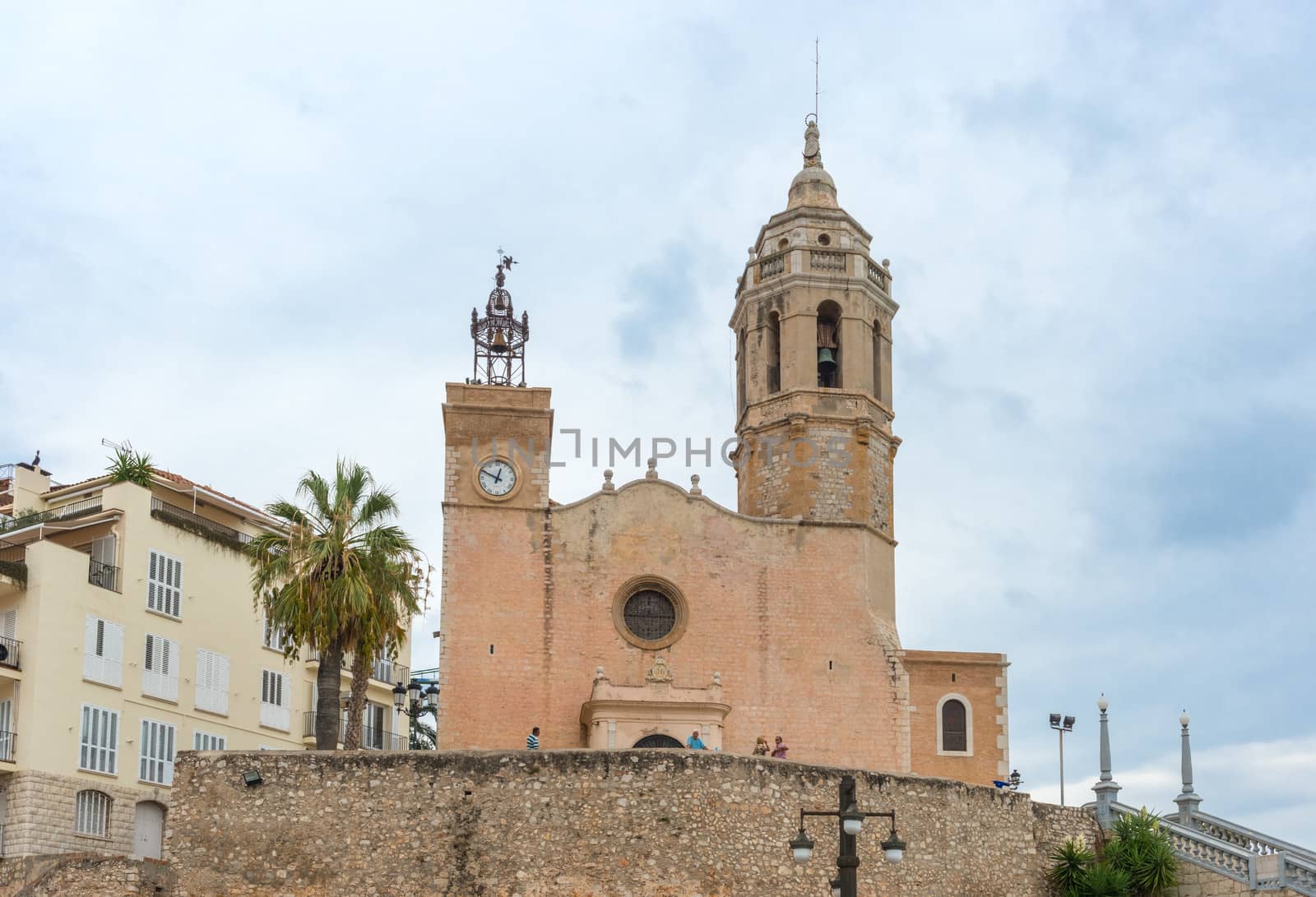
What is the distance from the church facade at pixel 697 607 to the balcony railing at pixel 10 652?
863 cm

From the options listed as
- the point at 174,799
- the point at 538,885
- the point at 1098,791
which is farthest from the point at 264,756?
the point at 1098,791

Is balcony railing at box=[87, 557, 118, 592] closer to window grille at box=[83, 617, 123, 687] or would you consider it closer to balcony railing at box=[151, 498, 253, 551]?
window grille at box=[83, 617, 123, 687]

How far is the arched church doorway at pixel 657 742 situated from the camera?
36938mm

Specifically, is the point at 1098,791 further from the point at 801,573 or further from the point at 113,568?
the point at 113,568

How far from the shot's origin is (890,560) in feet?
136

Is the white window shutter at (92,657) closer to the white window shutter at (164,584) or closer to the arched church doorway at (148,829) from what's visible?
the white window shutter at (164,584)

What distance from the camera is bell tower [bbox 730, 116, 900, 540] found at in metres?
41.2

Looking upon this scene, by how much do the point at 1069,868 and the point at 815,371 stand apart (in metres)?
13.9

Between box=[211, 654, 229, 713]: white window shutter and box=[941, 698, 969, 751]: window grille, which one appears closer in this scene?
box=[941, 698, 969, 751]: window grille

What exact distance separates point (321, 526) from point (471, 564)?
16.7ft

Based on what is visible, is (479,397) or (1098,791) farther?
(479,397)

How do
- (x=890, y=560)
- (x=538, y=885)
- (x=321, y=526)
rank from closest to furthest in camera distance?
(x=538, y=885), (x=321, y=526), (x=890, y=560)

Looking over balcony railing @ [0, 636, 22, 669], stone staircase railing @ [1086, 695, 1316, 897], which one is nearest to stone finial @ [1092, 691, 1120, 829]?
stone staircase railing @ [1086, 695, 1316, 897]

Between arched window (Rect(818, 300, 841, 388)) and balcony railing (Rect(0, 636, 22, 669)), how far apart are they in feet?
62.4
